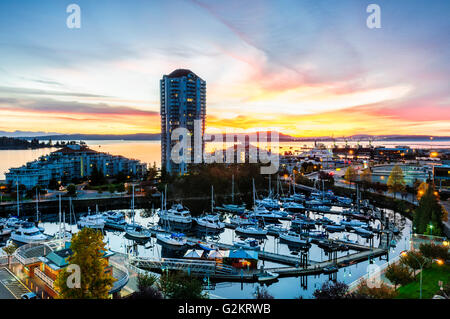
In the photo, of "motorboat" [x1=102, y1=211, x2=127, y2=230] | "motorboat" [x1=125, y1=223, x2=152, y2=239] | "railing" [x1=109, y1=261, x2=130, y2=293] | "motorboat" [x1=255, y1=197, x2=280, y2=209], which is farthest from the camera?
"motorboat" [x1=255, y1=197, x2=280, y2=209]

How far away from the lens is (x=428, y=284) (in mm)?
7395

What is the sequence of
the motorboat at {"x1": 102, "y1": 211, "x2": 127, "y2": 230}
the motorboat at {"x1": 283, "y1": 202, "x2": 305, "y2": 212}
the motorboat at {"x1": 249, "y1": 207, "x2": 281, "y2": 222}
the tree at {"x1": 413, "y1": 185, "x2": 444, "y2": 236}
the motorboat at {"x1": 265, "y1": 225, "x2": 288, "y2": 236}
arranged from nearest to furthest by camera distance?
1. the tree at {"x1": 413, "y1": 185, "x2": 444, "y2": 236}
2. the motorboat at {"x1": 265, "y1": 225, "x2": 288, "y2": 236}
3. the motorboat at {"x1": 102, "y1": 211, "x2": 127, "y2": 230}
4. the motorboat at {"x1": 249, "y1": 207, "x2": 281, "y2": 222}
5. the motorboat at {"x1": 283, "y1": 202, "x2": 305, "y2": 212}

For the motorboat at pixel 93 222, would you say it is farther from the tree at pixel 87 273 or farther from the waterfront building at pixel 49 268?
the tree at pixel 87 273

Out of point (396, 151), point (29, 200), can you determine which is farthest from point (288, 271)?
point (396, 151)

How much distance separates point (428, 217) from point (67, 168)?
29.1 metres

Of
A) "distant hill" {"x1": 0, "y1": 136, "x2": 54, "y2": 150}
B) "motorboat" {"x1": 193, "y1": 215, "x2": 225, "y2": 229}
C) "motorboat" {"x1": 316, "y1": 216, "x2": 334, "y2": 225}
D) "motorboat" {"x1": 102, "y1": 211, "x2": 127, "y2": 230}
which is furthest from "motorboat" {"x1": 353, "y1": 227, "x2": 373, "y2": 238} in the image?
"distant hill" {"x1": 0, "y1": 136, "x2": 54, "y2": 150}

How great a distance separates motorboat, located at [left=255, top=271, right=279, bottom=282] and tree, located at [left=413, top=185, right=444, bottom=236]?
20.9 feet

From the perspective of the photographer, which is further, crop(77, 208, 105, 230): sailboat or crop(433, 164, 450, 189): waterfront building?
crop(433, 164, 450, 189): waterfront building

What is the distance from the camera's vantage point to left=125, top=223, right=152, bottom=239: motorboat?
47.2 feet

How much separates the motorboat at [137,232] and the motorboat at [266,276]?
6.69 metres

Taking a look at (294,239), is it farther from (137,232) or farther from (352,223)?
(137,232)

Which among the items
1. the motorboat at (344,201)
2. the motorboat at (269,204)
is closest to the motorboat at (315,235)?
the motorboat at (269,204)

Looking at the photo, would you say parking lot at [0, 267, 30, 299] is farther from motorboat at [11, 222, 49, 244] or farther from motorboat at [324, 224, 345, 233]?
motorboat at [324, 224, 345, 233]

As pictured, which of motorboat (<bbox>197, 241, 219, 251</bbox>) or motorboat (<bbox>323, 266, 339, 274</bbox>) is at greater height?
motorboat (<bbox>197, 241, 219, 251</bbox>)
